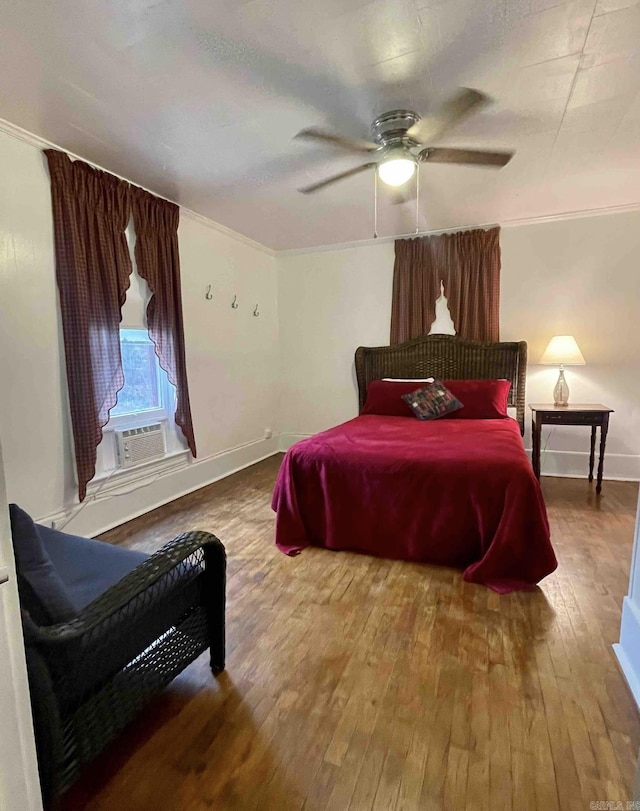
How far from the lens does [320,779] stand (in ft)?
4.04

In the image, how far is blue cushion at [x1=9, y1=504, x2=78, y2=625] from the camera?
1071 mm

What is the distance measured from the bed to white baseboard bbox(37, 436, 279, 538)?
1056 mm

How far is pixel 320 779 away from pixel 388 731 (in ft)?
0.89

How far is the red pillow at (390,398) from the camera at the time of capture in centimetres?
395

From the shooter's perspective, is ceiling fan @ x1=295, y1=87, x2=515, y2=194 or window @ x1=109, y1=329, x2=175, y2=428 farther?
window @ x1=109, y1=329, x2=175, y2=428

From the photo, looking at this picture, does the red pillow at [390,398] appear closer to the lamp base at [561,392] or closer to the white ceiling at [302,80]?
the lamp base at [561,392]

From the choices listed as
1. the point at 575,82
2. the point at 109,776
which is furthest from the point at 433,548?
the point at 575,82

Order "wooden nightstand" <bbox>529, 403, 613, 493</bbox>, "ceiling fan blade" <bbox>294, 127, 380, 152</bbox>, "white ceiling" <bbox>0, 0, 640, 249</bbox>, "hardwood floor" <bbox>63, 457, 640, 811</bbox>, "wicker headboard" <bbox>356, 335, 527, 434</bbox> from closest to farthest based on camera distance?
"hardwood floor" <bbox>63, 457, 640, 811</bbox> → "white ceiling" <bbox>0, 0, 640, 249</bbox> → "ceiling fan blade" <bbox>294, 127, 380, 152</bbox> → "wooden nightstand" <bbox>529, 403, 613, 493</bbox> → "wicker headboard" <bbox>356, 335, 527, 434</bbox>

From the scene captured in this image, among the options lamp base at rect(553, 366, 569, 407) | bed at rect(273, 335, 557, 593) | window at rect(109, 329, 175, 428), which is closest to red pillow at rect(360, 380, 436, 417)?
bed at rect(273, 335, 557, 593)

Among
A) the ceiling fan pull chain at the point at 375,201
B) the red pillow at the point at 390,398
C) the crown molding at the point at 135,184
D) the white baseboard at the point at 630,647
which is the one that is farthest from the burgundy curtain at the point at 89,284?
the white baseboard at the point at 630,647

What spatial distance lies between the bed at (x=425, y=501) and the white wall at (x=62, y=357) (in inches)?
54.3

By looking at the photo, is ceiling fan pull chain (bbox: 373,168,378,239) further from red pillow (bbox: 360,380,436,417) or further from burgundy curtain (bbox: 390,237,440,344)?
red pillow (bbox: 360,380,436,417)

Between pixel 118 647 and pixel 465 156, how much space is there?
2797mm

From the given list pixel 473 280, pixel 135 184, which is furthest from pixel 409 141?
pixel 473 280
